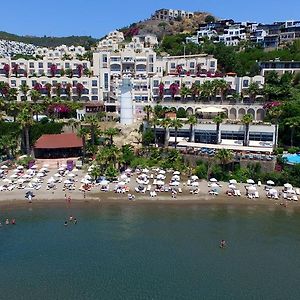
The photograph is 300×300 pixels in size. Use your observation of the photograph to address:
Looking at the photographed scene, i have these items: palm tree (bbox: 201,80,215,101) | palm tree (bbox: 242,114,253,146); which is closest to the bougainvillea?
palm tree (bbox: 201,80,215,101)

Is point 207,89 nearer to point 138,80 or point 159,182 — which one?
point 138,80

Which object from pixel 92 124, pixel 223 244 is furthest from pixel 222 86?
pixel 223 244

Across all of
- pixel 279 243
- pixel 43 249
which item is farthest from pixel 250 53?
pixel 43 249

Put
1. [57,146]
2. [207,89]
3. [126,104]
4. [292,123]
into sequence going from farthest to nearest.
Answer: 1. [207,89]
2. [126,104]
3. [57,146]
4. [292,123]

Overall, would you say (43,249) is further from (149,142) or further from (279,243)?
(149,142)

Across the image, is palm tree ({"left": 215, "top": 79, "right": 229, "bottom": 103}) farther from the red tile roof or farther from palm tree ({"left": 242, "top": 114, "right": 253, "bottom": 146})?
the red tile roof

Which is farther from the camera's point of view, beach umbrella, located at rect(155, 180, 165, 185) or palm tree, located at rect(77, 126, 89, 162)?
palm tree, located at rect(77, 126, 89, 162)

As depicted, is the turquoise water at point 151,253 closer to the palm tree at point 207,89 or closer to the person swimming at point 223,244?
the person swimming at point 223,244
